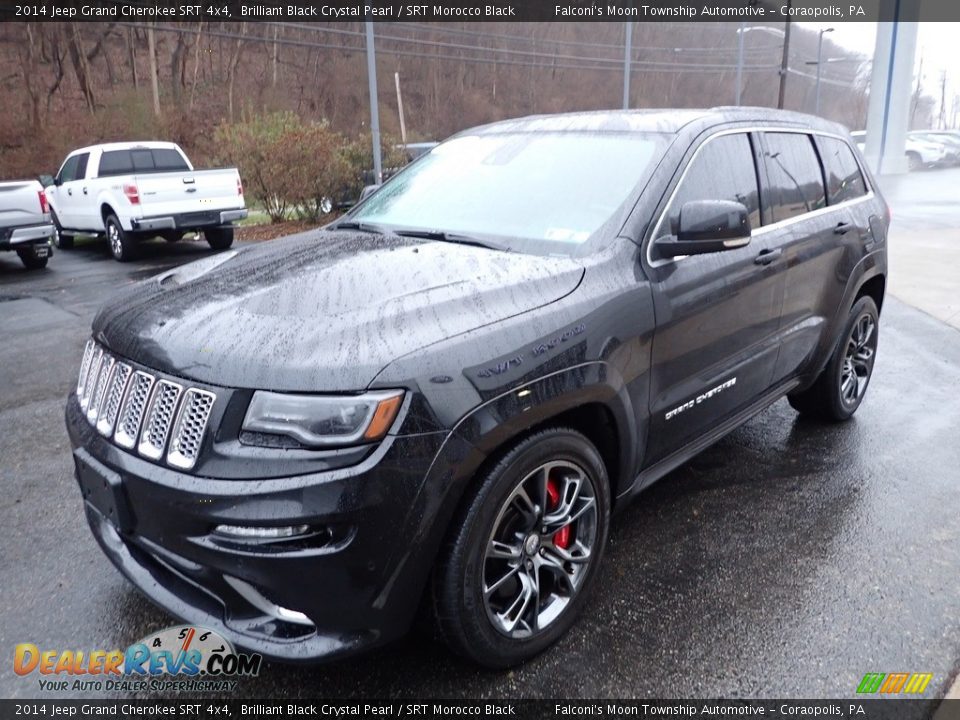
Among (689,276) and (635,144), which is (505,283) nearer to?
(689,276)

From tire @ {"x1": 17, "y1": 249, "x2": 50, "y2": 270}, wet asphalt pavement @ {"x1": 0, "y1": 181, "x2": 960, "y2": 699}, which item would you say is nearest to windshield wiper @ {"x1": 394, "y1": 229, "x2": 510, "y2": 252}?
wet asphalt pavement @ {"x1": 0, "y1": 181, "x2": 960, "y2": 699}

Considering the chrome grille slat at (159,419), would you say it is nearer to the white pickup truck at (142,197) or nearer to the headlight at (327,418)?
the headlight at (327,418)

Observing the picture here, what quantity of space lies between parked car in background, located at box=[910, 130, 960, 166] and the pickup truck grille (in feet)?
132

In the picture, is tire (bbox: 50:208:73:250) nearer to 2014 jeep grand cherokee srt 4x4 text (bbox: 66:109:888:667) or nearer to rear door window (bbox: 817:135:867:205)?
2014 jeep grand cherokee srt 4x4 text (bbox: 66:109:888:667)

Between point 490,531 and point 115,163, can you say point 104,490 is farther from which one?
point 115,163

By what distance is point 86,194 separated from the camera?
42.3 ft

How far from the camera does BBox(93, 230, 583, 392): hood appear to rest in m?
2.03

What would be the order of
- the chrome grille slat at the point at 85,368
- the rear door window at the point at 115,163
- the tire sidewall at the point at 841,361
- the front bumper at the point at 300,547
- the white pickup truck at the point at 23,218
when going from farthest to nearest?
the rear door window at the point at 115,163 < the white pickup truck at the point at 23,218 < the tire sidewall at the point at 841,361 < the chrome grille slat at the point at 85,368 < the front bumper at the point at 300,547

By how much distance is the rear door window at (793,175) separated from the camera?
364 centimetres

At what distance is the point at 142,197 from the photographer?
1155 cm

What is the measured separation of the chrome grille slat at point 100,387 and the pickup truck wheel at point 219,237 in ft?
37.5

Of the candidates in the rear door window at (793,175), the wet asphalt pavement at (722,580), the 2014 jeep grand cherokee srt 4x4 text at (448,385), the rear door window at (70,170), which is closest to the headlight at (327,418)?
the 2014 jeep grand cherokee srt 4x4 text at (448,385)

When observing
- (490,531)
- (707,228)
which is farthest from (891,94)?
(490,531)

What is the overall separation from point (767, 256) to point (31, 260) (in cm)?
1184
